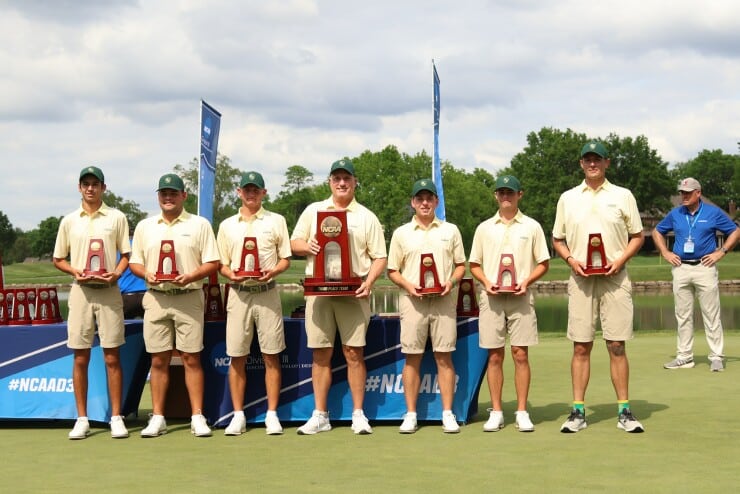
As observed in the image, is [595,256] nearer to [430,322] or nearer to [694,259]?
[430,322]

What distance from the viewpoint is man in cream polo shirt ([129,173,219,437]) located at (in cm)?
671

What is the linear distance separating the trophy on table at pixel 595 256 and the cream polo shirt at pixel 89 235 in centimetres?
340

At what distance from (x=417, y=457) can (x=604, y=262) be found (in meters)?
1.99

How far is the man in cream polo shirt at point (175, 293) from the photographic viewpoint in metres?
6.71

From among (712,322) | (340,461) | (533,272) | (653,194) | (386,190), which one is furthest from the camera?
(653,194)

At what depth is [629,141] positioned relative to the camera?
77.6 m

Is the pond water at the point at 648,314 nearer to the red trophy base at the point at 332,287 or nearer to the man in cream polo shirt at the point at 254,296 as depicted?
the man in cream polo shirt at the point at 254,296

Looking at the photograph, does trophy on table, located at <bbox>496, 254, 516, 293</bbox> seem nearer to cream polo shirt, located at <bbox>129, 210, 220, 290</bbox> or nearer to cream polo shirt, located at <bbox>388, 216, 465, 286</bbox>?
cream polo shirt, located at <bbox>388, 216, 465, 286</bbox>

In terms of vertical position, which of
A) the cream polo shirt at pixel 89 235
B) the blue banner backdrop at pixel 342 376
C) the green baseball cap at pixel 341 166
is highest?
the green baseball cap at pixel 341 166

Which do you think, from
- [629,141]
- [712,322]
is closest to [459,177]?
[629,141]

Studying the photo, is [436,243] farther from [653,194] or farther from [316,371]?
[653,194]

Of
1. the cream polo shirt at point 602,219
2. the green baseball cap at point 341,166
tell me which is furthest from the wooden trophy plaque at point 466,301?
the green baseball cap at point 341,166

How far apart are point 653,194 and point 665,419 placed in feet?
243

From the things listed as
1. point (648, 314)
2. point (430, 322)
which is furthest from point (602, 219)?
point (648, 314)
